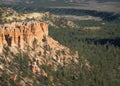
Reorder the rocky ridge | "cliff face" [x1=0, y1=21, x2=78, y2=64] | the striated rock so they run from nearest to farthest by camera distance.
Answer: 1. the rocky ridge
2. the striated rock
3. "cliff face" [x1=0, y1=21, x2=78, y2=64]

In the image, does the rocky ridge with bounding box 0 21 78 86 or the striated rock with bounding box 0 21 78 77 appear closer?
the rocky ridge with bounding box 0 21 78 86

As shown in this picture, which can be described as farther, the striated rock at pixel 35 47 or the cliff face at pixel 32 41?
the cliff face at pixel 32 41

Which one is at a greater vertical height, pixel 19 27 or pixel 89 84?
pixel 19 27

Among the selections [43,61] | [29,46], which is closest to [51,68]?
[43,61]

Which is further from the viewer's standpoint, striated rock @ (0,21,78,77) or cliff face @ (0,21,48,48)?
cliff face @ (0,21,48,48)

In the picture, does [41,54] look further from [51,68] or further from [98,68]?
[98,68]

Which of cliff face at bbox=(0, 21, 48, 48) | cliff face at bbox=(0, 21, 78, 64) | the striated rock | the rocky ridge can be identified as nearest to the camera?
the rocky ridge

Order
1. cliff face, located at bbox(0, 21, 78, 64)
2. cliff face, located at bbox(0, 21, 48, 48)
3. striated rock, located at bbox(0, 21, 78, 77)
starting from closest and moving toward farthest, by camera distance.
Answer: striated rock, located at bbox(0, 21, 78, 77) → cliff face, located at bbox(0, 21, 48, 48) → cliff face, located at bbox(0, 21, 78, 64)

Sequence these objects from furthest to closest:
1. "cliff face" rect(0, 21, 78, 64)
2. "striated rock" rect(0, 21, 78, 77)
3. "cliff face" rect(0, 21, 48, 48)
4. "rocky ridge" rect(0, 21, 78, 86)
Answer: "cliff face" rect(0, 21, 78, 64), "cliff face" rect(0, 21, 48, 48), "striated rock" rect(0, 21, 78, 77), "rocky ridge" rect(0, 21, 78, 86)
